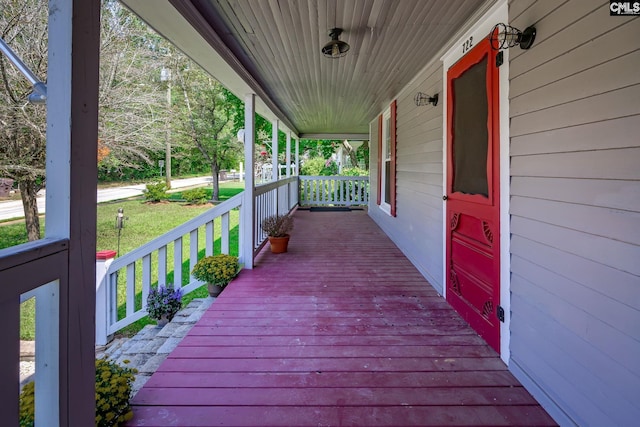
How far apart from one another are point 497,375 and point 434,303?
1.07 meters

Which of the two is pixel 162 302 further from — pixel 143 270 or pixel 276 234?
pixel 276 234

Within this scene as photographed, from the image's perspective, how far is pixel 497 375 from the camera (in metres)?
1.97

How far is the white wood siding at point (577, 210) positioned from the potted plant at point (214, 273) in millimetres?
2514

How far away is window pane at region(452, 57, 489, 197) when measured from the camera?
2.41 metres

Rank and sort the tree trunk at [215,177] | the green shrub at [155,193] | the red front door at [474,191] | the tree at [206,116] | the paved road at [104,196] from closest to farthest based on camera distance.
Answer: the red front door at [474,191]
the paved road at [104,196]
the tree at [206,116]
the green shrub at [155,193]
the tree trunk at [215,177]

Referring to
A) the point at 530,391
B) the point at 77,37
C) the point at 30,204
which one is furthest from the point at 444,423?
the point at 30,204

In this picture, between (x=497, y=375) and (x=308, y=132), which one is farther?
(x=308, y=132)

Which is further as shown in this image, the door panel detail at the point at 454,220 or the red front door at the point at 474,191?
the door panel detail at the point at 454,220

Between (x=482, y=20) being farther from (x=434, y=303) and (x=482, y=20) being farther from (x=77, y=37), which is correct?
(x=77, y=37)

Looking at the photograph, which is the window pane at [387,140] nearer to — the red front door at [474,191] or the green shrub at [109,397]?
the red front door at [474,191]

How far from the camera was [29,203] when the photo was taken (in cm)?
461

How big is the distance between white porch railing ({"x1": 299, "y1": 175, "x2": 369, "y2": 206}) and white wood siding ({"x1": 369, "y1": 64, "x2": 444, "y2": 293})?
192 inches

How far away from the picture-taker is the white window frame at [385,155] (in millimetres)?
6062

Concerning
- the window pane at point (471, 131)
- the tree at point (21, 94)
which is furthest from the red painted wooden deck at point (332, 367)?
the tree at point (21, 94)
